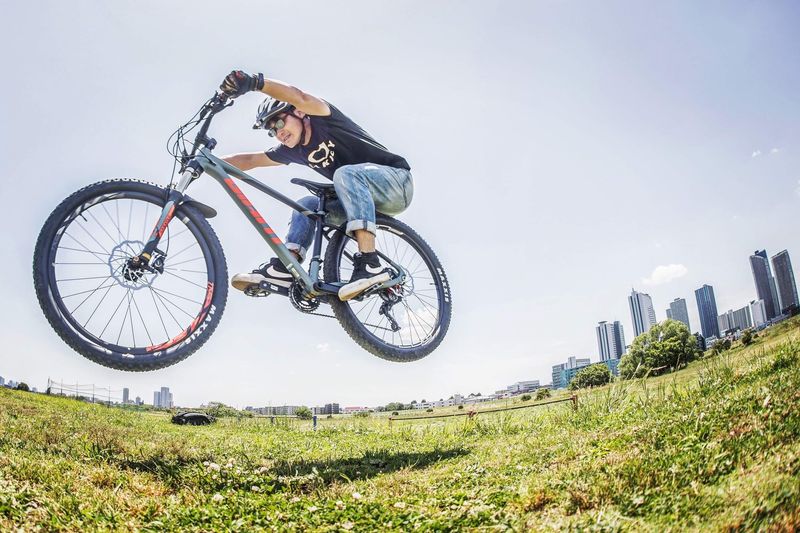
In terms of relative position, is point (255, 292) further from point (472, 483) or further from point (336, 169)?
point (472, 483)

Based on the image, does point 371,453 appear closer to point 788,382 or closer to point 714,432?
point 714,432

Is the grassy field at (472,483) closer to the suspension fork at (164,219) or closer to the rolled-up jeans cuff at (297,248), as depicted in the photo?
the suspension fork at (164,219)

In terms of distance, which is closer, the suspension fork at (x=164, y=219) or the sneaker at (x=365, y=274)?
the suspension fork at (x=164, y=219)

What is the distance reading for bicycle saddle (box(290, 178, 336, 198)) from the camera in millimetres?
5633

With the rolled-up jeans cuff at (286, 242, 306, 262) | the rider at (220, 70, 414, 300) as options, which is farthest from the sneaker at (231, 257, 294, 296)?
the rolled-up jeans cuff at (286, 242, 306, 262)

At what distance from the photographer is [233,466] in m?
3.69

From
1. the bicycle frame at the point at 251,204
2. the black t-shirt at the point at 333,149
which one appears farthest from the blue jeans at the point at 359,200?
the bicycle frame at the point at 251,204

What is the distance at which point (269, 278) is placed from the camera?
5125mm

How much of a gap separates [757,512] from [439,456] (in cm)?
322

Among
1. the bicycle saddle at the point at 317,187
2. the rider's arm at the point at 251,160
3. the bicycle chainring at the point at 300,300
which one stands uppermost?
the rider's arm at the point at 251,160

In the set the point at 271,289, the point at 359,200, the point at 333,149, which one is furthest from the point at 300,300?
the point at 333,149

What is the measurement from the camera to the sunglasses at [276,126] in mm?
5430

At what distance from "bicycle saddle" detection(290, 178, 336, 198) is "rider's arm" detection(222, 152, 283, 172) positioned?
21.6 inches

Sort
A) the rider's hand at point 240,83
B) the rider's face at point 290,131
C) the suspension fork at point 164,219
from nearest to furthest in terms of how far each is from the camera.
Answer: the suspension fork at point 164,219, the rider's hand at point 240,83, the rider's face at point 290,131
